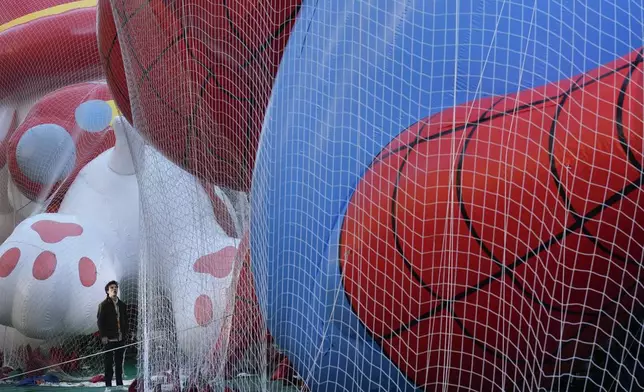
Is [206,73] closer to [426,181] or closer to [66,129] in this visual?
[426,181]

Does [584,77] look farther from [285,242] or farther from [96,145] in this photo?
[96,145]

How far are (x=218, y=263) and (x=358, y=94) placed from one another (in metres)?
2.16

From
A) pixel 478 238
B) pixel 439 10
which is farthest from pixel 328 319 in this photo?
pixel 439 10

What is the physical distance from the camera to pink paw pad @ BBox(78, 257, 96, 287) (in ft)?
22.7

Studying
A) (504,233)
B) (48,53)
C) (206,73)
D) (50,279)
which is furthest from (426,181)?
(48,53)

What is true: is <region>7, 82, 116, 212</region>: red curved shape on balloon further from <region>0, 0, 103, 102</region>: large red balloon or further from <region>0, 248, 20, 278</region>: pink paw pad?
<region>0, 248, 20, 278</region>: pink paw pad

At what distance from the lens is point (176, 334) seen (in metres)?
5.19

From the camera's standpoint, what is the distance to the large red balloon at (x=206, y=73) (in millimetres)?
3873

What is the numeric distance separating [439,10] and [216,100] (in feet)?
4.18

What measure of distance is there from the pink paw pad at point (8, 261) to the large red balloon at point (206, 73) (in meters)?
2.48

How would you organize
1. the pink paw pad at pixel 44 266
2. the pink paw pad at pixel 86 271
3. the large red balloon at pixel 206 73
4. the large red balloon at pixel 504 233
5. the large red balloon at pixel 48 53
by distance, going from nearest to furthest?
the large red balloon at pixel 504 233
the large red balloon at pixel 206 73
the pink paw pad at pixel 44 266
the pink paw pad at pixel 86 271
the large red balloon at pixel 48 53

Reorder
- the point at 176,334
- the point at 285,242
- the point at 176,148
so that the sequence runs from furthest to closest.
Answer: the point at 176,334 < the point at 176,148 < the point at 285,242

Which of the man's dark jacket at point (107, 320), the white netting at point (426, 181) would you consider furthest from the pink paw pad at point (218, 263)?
the man's dark jacket at point (107, 320)

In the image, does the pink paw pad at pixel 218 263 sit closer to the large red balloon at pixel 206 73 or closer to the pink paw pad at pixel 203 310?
the pink paw pad at pixel 203 310
